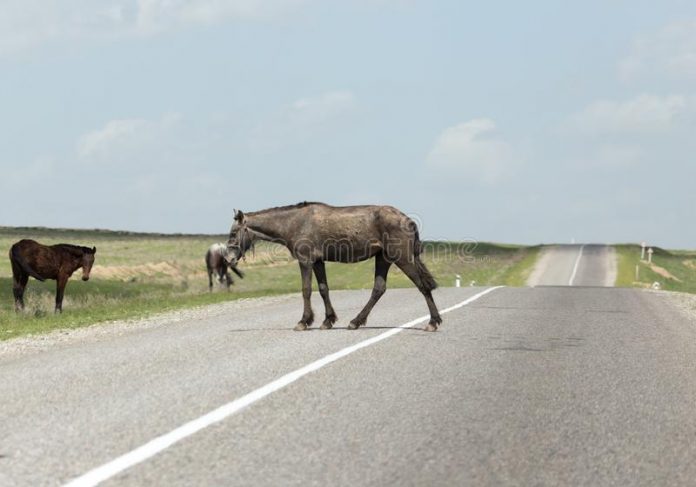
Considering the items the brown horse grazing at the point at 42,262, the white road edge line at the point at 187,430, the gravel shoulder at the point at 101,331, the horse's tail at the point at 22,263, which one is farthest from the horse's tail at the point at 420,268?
the horse's tail at the point at 22,263

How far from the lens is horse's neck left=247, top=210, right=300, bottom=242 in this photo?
1520 cm

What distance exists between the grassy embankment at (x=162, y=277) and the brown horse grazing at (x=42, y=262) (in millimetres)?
707

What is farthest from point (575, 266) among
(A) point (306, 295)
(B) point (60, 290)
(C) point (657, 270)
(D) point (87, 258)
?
(A) point (306, 295)

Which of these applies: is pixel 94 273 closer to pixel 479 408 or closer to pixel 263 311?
pixel 263 311

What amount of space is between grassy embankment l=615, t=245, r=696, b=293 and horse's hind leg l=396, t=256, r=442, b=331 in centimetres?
3901

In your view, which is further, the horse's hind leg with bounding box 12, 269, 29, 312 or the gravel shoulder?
the horse's hind leg with bounding box 12, 269, 29, 312

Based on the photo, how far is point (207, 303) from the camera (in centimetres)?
2420

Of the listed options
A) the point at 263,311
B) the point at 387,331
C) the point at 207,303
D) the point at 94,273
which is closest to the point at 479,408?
the point at 387,331

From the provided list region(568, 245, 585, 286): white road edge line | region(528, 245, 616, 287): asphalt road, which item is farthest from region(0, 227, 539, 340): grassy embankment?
region(568, 245, 585, 286): white road edge line

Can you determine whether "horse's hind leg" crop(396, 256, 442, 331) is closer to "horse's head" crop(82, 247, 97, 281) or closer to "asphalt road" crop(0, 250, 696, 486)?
"asphalt road" crop(0, 250, 696, 486)

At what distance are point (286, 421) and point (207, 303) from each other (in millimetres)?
16898

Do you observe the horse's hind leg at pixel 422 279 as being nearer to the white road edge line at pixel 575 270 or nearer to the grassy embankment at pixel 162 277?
the grassy embankment at pixel 162 277

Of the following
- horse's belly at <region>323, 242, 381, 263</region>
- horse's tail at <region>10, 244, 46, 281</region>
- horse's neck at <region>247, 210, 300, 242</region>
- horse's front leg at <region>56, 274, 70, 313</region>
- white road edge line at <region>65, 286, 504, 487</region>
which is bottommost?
white road edge line at <region>65, 286, 504, 487</region>

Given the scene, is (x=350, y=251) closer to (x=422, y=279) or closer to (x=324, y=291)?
(x=324, y=291)
